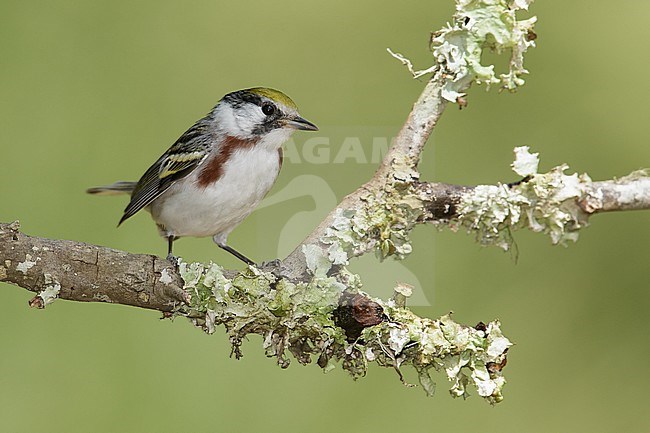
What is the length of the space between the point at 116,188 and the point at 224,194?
364 mm

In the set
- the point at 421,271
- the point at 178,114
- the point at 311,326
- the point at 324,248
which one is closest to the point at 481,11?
the point at 324,248

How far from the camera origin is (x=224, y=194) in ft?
4.83

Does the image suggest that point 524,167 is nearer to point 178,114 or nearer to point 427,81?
point 427,81

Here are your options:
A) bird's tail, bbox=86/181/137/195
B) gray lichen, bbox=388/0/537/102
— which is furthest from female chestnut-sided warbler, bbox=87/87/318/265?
gray lichen, bbox=388/0/537/102

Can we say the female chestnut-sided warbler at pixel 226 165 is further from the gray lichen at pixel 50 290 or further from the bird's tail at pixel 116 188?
the gray lichen at pixel 50 290

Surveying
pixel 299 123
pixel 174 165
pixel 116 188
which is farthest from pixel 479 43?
pixel 116 188

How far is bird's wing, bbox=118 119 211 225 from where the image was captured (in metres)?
1.52

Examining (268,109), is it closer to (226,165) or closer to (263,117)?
(263,117)

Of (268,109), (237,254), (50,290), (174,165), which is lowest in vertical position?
(50,290)

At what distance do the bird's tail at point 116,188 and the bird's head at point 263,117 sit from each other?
0.30 meters

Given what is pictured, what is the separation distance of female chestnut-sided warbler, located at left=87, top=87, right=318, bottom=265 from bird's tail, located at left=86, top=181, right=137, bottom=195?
0.16 meters

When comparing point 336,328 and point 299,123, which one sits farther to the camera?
point 299,123

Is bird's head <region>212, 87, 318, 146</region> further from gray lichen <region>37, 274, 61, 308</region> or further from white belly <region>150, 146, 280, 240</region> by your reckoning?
gray lichen <region>37, 274, 61, 308</region>

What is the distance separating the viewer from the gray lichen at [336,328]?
3.64 feet
